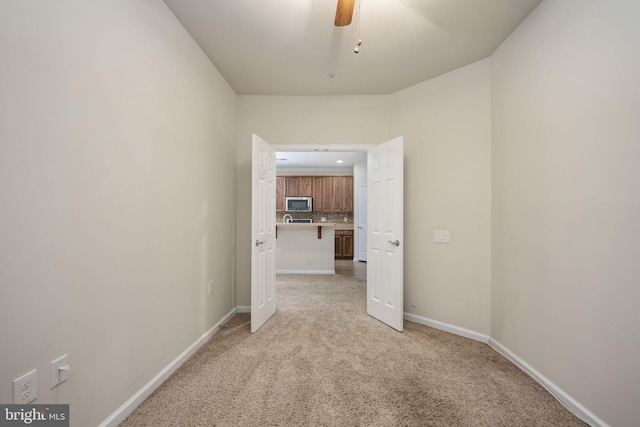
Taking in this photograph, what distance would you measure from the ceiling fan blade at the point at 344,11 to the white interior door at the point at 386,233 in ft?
4.66

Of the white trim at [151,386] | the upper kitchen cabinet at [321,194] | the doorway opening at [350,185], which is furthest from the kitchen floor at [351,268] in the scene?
the white trim at [151,386]

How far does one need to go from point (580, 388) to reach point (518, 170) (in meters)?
1.52

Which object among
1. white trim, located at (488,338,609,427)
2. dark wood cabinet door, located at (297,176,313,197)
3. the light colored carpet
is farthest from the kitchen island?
white trim, located at (488,338,609,427)

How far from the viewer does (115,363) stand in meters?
1.61

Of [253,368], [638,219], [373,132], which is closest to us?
[638,219]

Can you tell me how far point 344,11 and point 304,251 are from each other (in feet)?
15.5

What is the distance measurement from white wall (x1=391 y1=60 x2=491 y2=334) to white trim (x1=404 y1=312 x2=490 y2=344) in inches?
1.7

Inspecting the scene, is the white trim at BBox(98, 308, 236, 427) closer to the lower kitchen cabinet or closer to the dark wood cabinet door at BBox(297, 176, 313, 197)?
the lower kitchen cabinet

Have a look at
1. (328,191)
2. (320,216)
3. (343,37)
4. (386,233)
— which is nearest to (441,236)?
(386,233)

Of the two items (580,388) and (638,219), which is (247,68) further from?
(580,388)

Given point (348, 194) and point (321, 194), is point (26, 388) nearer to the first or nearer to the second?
point (321, 194)

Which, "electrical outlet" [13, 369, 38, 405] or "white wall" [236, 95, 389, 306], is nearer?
"electrical outlet" [13, 369, 38, 405]

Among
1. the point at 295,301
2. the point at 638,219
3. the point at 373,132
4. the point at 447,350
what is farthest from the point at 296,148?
the point at 638,219

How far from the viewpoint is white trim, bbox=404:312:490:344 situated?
8.96 feet
